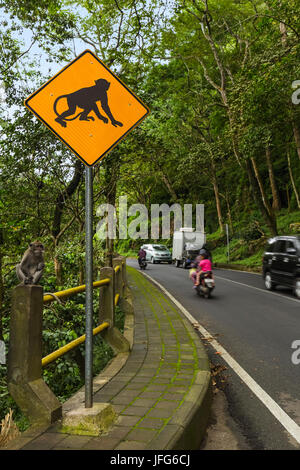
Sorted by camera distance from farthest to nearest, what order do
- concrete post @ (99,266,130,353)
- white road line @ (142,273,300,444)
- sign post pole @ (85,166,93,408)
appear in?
1. concrete post @ (99,266,130,353)
2. white road line @ (142,273,300,444)
3. sign post pole @ (85,166,93,408)

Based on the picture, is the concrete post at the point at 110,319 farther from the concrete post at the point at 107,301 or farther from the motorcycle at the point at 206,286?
the motorcycle at the point at 206,286

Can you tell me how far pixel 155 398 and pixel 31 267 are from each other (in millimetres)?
1960

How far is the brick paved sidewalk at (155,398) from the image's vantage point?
9.26 ft

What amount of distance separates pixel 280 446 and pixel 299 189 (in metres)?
29.1

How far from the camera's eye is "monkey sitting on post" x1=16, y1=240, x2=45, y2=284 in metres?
4.24

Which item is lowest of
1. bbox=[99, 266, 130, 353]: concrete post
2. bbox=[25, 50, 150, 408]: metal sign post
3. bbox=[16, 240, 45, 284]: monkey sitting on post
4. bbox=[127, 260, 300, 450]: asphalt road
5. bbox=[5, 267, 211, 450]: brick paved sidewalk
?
bbox=[127, 260, 300, 450]: asphalt road

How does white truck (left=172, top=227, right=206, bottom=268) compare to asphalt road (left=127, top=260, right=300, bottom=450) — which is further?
white truck (left=172, top=227, right=206, bottom=268)

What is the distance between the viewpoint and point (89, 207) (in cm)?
312

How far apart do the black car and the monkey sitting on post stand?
9330 millimetres

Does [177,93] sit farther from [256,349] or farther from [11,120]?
[256,349]

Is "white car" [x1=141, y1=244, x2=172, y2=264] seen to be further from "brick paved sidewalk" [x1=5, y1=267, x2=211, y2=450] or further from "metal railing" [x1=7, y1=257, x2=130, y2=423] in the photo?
"metal railing" [x1=7, y1=257, x2=130, y2=423]

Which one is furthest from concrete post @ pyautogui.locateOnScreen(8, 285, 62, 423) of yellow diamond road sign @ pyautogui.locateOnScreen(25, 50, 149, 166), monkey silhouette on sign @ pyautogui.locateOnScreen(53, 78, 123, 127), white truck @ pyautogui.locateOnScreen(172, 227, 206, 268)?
white truck @ pyautogui.locateOnScreen(172, 227, 206, 268)

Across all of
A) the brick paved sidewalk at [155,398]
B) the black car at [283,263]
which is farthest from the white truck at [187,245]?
the brick paved sidewalk at [155,398]

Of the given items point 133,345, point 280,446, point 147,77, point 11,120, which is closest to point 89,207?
point 280,446
